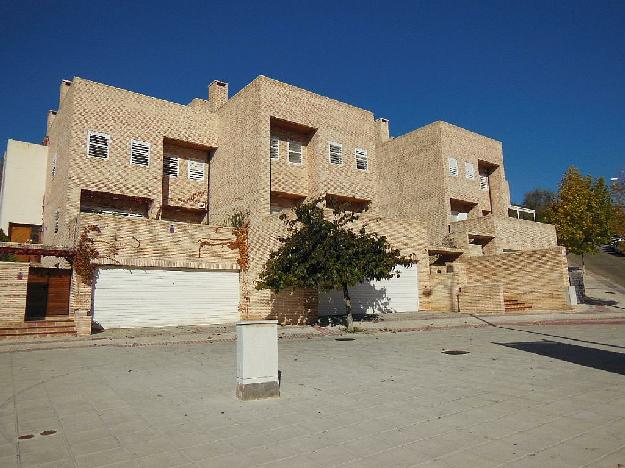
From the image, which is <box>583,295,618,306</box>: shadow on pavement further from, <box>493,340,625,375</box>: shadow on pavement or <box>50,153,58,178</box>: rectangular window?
<box>50,153,58,178</box>: rectangular window

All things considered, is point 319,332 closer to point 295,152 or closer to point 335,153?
point 295,152

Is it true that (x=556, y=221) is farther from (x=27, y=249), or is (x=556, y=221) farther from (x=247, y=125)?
(x=27, y=249)

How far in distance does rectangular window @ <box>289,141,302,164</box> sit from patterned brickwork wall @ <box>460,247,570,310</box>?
1270 centimetres

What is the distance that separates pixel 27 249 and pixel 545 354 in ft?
55.5

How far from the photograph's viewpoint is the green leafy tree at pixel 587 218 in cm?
2595

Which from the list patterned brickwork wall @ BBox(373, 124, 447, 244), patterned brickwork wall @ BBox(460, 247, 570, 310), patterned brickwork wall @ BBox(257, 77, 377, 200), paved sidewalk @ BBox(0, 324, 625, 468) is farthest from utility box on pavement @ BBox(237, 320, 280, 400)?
patterned brickwork wall @ BBox(373, 124, 447, 244)

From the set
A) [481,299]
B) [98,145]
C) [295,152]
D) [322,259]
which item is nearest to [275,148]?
[295,152]

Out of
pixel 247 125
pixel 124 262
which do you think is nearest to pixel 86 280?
pixel 124 262

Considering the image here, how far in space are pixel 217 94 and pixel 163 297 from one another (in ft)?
48.2

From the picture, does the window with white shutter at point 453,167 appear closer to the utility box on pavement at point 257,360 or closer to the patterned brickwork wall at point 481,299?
the patterned brickwork wall at point 481,299

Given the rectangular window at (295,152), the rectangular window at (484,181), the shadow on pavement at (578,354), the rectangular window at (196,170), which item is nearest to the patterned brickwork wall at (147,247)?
the rectangular window at (295,152)

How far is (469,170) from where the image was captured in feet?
105

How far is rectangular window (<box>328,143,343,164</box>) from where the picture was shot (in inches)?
993

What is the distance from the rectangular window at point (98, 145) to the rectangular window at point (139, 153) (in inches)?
47.3
